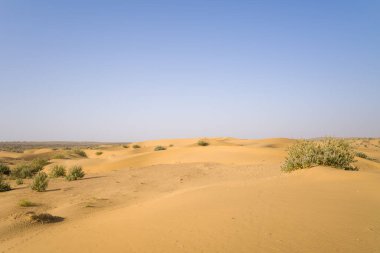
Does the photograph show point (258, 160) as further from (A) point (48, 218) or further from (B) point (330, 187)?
(A) point (48, 218)

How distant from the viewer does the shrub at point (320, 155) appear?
9914 mm

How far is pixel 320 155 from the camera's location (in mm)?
9930

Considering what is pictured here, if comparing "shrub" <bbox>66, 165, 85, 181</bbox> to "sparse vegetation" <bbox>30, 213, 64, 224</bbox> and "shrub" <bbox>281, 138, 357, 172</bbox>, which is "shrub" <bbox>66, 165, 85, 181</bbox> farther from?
"shrub" <bbox>281, 138, 357, 172</bbox>

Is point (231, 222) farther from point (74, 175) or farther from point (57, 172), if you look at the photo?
point (57, 172)

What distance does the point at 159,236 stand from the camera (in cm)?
444

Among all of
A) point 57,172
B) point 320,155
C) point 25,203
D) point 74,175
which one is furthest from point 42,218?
point 57,172

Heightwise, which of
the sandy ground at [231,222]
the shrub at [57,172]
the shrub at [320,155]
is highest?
the shrub at [320,155]

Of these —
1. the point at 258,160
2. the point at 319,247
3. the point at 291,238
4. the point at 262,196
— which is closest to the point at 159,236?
the point at 291,238

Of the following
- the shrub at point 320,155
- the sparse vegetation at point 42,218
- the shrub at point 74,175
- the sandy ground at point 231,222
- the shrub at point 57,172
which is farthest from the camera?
the shrub at point 57,172

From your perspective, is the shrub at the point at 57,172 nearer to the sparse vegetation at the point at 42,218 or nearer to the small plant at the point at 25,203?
the small plant at the point at 25,203

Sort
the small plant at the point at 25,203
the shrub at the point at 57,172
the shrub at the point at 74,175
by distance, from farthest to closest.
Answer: the shrub at the point at 57,172 → the shrub at the point at 74,175 → the small plant at the point at 25,203

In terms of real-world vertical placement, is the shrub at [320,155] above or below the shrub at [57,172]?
above

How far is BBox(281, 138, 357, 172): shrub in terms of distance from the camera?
991 centimetres

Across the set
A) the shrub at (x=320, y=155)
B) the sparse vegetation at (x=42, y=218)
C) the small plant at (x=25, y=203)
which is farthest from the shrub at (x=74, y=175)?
the shrub at (x=320, y=155)
